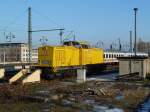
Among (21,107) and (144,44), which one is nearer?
(21,107)

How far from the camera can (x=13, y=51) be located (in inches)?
4493

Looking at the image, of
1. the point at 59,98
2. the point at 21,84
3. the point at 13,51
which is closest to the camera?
the point at 59,98

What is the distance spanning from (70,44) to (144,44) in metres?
99.7

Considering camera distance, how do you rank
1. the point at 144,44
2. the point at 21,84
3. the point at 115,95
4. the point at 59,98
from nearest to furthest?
the point at 59,98 < the point at 115,95 < the point at 21,84 < the point at 144,44

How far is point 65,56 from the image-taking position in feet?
105

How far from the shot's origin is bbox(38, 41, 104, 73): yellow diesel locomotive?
3044 centimetres

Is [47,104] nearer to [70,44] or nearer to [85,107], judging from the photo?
[85,107]

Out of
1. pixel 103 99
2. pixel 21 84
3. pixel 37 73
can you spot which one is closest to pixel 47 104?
pixel 103 99

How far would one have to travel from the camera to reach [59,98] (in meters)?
17.8

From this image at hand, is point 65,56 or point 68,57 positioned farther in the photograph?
point 68,57

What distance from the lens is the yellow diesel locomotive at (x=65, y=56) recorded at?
99.9 ft

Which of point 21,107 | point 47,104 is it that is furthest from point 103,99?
point 21,107

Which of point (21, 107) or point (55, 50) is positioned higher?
point (55, 50)

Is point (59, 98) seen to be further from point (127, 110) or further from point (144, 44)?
point (144, 44)
